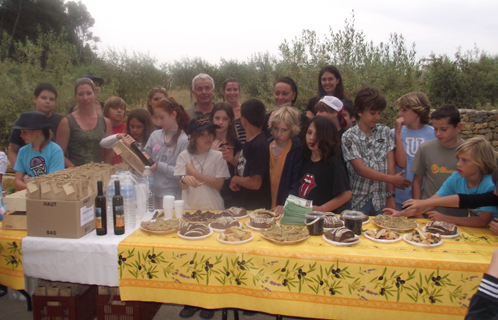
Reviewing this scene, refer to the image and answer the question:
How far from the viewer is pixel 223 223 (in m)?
2.37

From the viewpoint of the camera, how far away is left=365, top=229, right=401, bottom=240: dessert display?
2176 millimetres

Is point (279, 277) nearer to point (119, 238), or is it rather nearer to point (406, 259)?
point (406, 259)

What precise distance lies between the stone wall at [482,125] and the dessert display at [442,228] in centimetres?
914

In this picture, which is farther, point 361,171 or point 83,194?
point 361,171

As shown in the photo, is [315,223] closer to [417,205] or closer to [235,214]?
[235,214]

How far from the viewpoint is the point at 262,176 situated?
2867mm

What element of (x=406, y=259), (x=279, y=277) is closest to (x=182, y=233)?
(x=279, y=277)

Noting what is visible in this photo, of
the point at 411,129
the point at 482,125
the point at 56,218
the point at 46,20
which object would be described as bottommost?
the point at 56,218

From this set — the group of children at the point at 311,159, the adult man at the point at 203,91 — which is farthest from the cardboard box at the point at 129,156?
the adult man at the point at 203,91

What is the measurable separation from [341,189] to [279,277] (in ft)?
3.23

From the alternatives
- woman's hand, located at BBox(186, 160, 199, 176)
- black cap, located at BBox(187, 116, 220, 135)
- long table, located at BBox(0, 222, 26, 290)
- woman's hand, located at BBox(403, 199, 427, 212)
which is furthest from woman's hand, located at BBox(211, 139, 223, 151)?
woman's hand, located at BBox(403, 199, 427, 212)

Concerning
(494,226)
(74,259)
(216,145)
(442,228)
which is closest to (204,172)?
(216,145)

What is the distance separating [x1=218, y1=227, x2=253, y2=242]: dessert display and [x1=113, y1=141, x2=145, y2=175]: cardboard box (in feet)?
3.86

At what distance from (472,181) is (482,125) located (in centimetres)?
897
